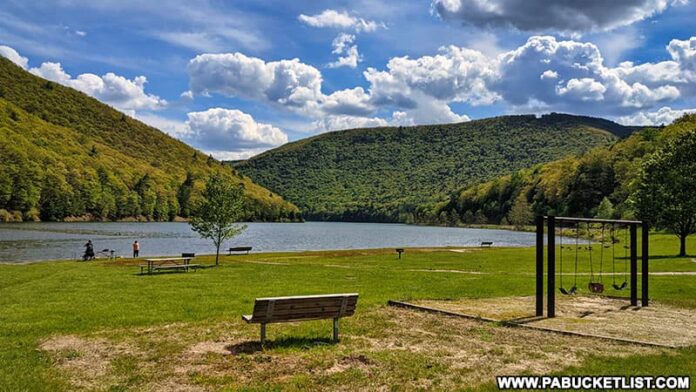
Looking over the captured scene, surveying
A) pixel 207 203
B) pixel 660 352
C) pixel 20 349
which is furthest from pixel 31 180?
→ pixel 660 352

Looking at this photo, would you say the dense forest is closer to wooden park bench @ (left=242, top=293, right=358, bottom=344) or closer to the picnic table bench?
the picnic table bench

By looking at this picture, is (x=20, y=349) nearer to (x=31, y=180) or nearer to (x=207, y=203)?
(x=207, y=203)

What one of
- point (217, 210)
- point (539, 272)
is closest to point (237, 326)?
point (539, 272)

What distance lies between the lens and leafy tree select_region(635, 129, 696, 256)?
42.3m

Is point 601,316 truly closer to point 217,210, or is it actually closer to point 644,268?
point 644,268

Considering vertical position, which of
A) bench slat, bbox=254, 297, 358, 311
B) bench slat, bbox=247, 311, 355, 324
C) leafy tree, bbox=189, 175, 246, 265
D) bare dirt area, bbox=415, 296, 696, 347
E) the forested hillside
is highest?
the forested hillside

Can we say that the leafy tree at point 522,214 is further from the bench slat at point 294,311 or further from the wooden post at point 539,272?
the bench slat at point 294,311

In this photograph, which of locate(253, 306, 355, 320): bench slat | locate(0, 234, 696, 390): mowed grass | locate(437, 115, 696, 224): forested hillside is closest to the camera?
locate(0, 234, 696, 390): mowed grass

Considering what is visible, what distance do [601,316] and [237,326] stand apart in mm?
10714

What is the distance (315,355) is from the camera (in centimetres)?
1038

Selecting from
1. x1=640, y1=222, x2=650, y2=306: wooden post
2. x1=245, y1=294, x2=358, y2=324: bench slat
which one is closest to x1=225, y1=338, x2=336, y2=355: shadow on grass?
x1=245, y1=294, x2=358, y2=324: bench slat

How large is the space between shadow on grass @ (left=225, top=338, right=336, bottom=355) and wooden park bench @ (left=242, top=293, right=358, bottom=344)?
0.63 ft

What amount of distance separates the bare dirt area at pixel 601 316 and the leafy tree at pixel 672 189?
28.8 m

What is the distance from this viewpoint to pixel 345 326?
520 inches
